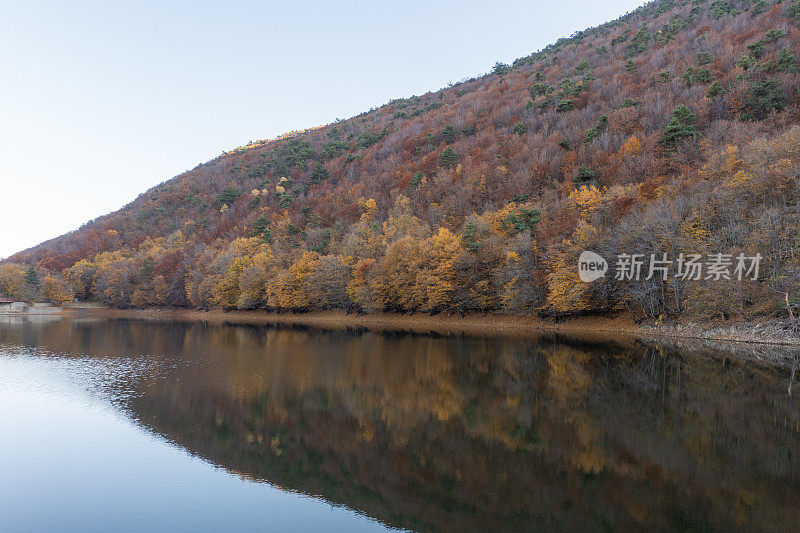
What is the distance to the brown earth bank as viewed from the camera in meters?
35.9

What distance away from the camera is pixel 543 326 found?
5450 centimetres

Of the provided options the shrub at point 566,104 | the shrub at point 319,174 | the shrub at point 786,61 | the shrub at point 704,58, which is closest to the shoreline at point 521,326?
the shrub at point 786,61

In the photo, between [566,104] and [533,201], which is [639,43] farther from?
[533,201]

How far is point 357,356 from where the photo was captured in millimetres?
32250

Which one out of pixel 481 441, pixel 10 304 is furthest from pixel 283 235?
pixel 481 441

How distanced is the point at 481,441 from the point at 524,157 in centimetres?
7943

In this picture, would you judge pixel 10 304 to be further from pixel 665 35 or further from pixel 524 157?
pixel 665 35

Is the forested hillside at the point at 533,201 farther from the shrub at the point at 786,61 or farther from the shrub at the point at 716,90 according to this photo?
the shrub at the point at 716,90

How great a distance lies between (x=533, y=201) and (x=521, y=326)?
953 inches

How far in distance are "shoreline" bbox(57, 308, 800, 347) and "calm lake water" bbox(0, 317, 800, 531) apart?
13.0 m

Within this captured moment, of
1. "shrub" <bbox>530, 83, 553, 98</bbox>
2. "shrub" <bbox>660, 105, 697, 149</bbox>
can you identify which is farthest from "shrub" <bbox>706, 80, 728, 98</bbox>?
"shrub" <bbox>530, 83, 553, 98</bbox>

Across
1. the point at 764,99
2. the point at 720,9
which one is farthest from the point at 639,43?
the point at 764,99

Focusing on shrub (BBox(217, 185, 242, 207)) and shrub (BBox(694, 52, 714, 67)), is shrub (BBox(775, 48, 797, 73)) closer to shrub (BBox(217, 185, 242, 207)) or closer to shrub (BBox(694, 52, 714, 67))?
shrub (BBox(694, 52, 714, 67))

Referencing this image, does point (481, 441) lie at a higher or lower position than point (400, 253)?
lower
